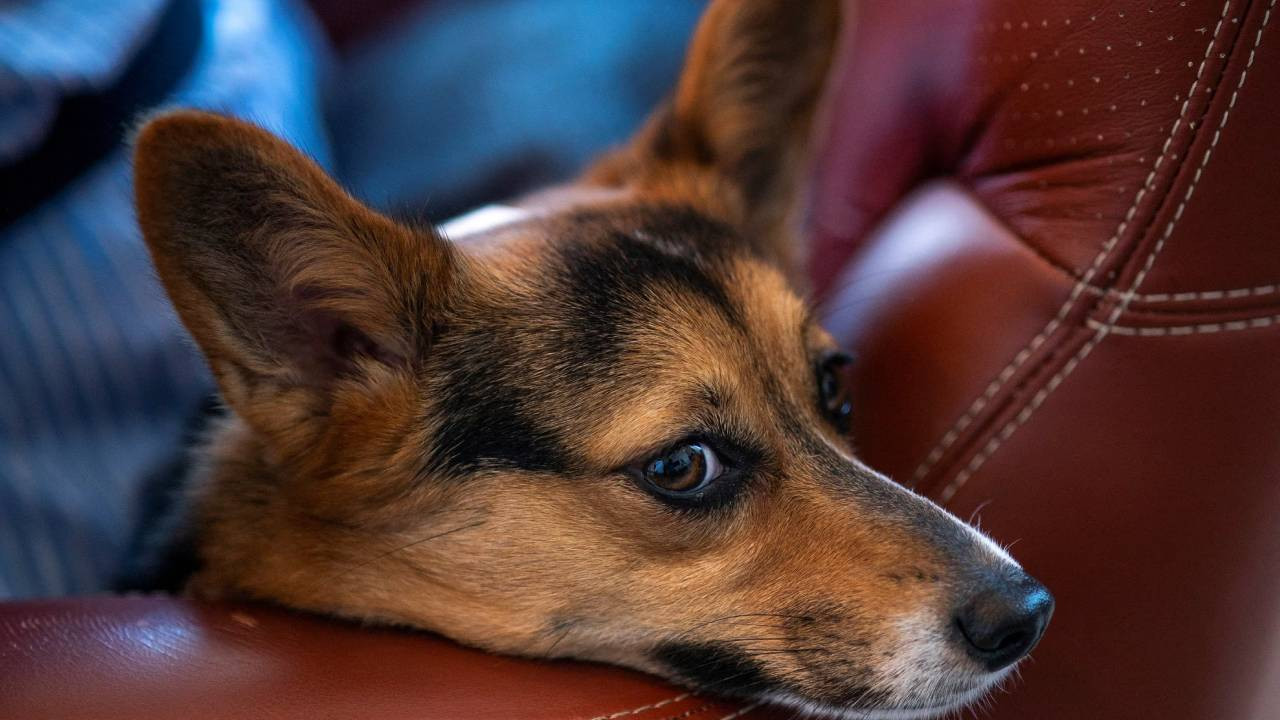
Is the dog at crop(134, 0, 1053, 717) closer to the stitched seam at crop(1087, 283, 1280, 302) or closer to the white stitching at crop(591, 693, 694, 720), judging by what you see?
the white stitching at crop(591, 693, 694, 720)

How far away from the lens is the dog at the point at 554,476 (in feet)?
4.26

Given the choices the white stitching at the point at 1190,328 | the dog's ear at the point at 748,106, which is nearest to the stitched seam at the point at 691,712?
the white stitching at the point at 1190,328

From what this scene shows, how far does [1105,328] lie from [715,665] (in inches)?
27.5

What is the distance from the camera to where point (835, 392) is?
1684 millimetres

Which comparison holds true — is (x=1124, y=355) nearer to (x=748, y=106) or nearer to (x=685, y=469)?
(x=685, y=469)

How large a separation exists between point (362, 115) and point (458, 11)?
0.47 m

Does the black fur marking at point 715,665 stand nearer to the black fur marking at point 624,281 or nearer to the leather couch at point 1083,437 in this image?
the leather couch at point 1083,437

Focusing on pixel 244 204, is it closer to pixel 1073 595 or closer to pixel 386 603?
pixel 386 603

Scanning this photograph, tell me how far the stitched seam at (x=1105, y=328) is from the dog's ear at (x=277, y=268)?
81 cm

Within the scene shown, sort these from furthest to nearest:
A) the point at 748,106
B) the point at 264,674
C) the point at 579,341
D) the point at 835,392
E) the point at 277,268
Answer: the point at 748,106 < the point at 835,392 < the point at 579,341 < the point at 277,268 < the point at 264,674

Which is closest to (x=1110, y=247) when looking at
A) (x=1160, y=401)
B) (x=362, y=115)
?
(x=1160, y=401)

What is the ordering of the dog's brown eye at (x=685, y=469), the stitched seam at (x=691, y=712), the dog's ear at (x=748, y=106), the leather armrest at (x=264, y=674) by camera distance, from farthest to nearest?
the dog's ear at (x=748, y=106)
the dog's brown eye at (x=685, y=469)
the stitched seam at (x=691, y=712)
the leather armrest at (x=264, y=674)

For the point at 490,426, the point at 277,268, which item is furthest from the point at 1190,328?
the point at 277,268

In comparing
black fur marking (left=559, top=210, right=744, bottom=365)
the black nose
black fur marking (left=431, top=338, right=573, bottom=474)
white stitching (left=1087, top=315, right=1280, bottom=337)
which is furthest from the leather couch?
black fur marking (left=559, top=210, right=744, bottom=365)
